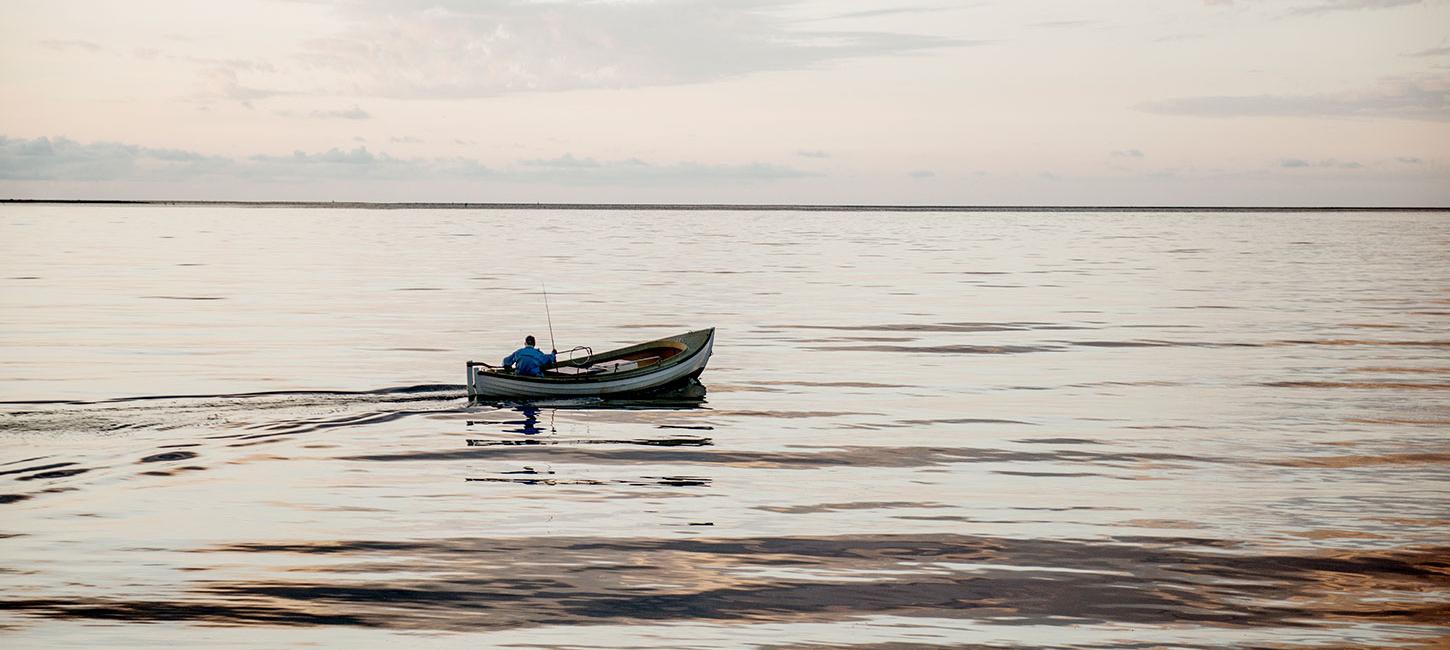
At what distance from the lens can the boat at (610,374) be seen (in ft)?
117

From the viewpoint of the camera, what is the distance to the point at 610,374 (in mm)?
36406

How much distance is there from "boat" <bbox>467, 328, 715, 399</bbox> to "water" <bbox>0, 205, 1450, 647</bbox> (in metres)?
0.78

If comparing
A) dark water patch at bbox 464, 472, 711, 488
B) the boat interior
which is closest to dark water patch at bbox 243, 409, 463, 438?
the boat interior

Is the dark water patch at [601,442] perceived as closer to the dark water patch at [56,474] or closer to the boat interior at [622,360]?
the boat interior at [622,360]

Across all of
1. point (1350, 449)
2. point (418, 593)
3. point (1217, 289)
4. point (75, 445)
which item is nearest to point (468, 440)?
point (75, 445)

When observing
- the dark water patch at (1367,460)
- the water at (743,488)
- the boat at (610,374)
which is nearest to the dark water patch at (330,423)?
the water at (743,488)

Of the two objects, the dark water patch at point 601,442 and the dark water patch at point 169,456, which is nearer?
the dark water patch at point 169,456

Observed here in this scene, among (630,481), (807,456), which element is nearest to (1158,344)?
(807,456)

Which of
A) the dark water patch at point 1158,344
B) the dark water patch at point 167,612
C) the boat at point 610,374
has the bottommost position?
the dark water patch at point 167,612

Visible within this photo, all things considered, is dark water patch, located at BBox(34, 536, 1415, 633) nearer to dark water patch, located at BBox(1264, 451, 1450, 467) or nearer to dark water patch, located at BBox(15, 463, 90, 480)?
dark water patch, located at BBox(1264, 451, 1450, 467)

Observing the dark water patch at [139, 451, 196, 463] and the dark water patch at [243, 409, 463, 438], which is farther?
the dark water patch at [243, 409, 463, 438]

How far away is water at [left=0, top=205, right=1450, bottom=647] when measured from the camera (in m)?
16.9

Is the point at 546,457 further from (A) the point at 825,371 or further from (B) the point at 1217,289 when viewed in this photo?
(B) the point at 1217,289

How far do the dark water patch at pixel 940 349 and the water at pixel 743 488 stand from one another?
32 centimetres
